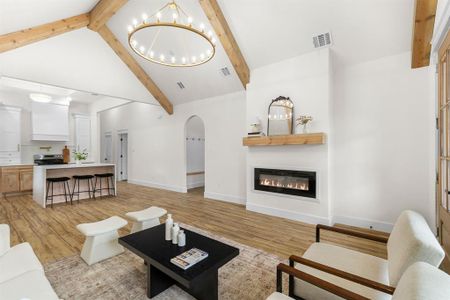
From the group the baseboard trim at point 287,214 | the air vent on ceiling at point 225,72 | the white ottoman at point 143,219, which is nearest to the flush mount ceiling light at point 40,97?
the air vent on ceiling at point 225,72

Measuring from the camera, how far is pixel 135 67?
19.2 ft

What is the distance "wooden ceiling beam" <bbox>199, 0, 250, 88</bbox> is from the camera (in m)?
3.70

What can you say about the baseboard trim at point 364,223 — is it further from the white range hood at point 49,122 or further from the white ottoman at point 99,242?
the white range hood at point 49,122

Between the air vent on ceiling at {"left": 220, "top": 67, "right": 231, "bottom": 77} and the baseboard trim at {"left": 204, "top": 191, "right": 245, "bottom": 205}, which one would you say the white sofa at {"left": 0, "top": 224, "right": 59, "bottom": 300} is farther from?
the air vent on ceiling at {"left": 220, "top": 67, "right": 231, "bottom": 77}

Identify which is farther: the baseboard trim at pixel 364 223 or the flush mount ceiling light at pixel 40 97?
the flush mount ceiling light at pixel 40 97

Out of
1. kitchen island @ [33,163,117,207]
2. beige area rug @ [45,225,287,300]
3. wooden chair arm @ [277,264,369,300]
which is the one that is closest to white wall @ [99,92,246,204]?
kitchen island @ [33,163,117,207]

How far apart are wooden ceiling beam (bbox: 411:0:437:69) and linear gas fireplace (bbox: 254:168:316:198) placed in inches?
92.4

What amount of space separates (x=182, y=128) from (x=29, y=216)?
13.7ft

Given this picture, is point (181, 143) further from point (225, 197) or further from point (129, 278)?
point (129, 278)

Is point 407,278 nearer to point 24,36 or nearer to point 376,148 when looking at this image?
point 376,148

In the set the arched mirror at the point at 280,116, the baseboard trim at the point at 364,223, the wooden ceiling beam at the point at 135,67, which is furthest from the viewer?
the wooden ceiling beam at the point at 135,67

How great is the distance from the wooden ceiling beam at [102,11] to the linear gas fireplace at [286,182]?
422 cm

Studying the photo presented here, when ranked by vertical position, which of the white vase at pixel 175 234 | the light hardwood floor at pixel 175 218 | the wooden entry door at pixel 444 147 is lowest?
the light hardwood floor at pixel 175 218

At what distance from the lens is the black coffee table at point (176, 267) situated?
1699mm
